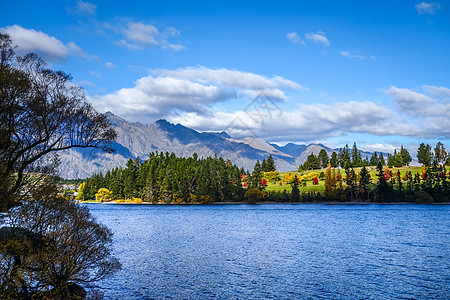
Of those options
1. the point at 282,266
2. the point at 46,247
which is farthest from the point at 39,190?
the point at 282,266

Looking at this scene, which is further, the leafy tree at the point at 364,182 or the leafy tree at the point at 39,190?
the leafy tree at the point at 364,182

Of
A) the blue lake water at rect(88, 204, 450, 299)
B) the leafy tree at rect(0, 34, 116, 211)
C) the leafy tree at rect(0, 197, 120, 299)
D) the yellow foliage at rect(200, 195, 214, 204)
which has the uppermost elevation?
the leafy tree at rect(0, 34, 116, 211)

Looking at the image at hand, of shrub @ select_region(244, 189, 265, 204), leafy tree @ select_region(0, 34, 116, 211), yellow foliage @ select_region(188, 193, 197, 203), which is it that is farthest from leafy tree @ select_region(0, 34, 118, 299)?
yellow foliage @ select_region(188, 193, 197, 203)

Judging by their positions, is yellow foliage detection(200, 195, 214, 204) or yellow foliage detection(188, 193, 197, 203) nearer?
yellow foliage detection(200, 195, 214, 204)

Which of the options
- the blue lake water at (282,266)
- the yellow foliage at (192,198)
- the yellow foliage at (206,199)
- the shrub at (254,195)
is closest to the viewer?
the blue lake water at (282,266)

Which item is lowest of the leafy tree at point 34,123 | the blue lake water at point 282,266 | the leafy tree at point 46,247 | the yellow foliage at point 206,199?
the yellow foliage at point 206,199

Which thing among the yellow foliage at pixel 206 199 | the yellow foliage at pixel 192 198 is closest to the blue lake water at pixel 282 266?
the yellow foliage at pixel 206 199

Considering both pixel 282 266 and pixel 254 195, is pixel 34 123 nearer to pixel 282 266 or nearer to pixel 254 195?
pixel 282 266

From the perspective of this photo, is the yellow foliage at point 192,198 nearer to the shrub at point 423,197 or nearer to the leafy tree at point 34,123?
the shrub at point 423,197

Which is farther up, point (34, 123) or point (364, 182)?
point (34, 123)

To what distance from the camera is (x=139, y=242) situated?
57.4m

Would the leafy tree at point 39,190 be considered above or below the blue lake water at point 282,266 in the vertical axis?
above

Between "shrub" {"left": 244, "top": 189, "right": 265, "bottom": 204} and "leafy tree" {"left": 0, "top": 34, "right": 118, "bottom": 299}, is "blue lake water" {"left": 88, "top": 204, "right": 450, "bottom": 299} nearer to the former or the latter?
"leafy tree" {"left": 0, "top": 34, "right": 118, "bottom": 299}

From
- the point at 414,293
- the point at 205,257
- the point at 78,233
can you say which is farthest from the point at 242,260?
the point at 78,233
